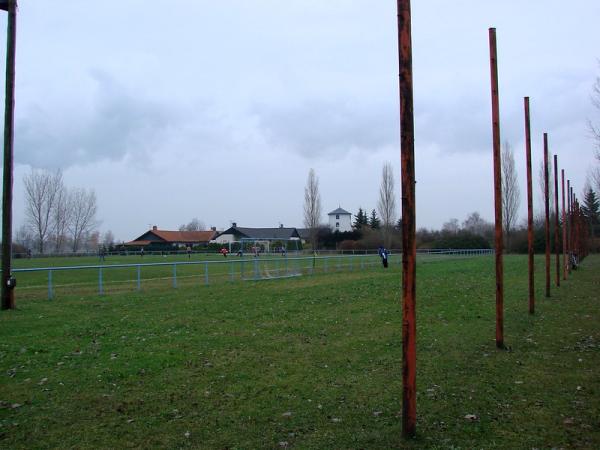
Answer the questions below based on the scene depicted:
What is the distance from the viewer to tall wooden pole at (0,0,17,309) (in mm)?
13281

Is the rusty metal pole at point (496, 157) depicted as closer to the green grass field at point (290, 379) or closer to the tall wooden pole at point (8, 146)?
the green grass field at point (290, 379)

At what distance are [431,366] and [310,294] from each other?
9741mm

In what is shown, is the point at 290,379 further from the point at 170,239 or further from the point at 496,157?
the point at 170,239

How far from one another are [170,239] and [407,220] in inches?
4551

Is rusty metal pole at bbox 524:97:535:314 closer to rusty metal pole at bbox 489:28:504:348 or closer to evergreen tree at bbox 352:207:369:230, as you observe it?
rusty metal pole at bbox 489:28:504:348

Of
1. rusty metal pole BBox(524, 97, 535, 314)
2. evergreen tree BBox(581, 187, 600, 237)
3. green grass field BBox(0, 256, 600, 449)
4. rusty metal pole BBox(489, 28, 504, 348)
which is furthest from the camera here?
evergreen tree BBox(581, 187, 600, 237)

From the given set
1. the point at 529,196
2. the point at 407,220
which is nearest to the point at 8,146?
the point at 407,220

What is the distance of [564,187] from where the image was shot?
982 inches

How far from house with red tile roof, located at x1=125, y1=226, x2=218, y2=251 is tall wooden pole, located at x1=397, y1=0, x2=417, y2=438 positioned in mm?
102692

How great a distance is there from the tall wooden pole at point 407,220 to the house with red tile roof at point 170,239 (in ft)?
337

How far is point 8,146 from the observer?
13359 mm

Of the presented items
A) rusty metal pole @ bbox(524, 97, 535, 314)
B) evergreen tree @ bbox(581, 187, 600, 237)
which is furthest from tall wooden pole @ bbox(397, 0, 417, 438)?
evergreen tree @ bbox(581, 187, 600, 237)

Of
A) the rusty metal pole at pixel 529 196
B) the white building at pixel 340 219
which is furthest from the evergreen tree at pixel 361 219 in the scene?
the rusty metal pole at pixel 529 196

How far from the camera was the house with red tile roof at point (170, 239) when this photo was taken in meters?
108
